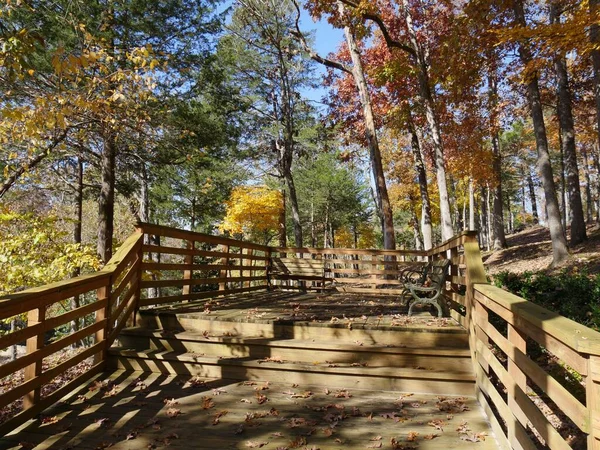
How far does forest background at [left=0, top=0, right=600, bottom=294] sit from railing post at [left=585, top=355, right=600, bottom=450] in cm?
403

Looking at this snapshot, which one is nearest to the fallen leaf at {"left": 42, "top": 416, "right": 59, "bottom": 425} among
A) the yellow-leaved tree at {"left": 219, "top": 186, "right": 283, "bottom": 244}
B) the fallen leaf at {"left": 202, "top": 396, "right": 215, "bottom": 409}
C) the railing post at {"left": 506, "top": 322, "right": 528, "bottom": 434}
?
the fallen leaf at {"left": 202, "top": 396, "right": 215, "bottom": 409}

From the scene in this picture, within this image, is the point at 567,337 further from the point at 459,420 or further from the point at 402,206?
the point at 402,206

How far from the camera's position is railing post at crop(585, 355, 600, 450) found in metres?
1.46

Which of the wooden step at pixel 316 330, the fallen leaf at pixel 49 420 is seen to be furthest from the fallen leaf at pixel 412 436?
the fallen leaf at pixel 49 420

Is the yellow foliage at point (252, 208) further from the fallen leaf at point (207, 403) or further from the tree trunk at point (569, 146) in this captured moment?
the fallen leaf at point (207, 403)

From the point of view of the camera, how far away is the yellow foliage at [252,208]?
70.5ft

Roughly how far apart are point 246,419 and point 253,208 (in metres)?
18.6

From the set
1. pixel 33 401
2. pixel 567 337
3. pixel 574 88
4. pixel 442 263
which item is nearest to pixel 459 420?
pixel 567 337

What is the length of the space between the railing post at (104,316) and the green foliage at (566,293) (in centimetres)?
575

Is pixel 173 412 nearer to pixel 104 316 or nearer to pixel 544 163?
pixel 104 316

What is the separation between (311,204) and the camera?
1166 inches

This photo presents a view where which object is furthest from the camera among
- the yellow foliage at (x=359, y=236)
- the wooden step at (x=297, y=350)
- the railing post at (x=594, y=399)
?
the yellow foliage at (x=359, y=236)

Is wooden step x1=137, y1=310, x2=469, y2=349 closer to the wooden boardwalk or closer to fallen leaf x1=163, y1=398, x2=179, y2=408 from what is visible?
the wooden boardwalk

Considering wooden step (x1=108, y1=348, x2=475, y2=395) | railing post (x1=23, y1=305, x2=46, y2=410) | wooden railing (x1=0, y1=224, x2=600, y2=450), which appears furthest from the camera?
wooden step (x1=108, y1=348, x2=475, y2=395)
